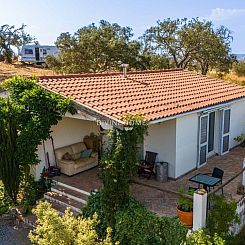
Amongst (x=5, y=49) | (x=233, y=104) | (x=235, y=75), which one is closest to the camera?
(x=233, y=104)

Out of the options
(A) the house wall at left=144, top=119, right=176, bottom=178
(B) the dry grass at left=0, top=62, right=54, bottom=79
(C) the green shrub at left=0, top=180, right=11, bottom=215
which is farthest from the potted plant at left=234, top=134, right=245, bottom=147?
(B) the dry grass at left=0, top=62, right=54, bottom=79

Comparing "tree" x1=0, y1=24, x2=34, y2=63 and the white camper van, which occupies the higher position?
"tree" x1=0, y1=24, x2=34, y2=63

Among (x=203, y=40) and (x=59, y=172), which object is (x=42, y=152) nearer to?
(x=59, y=172)

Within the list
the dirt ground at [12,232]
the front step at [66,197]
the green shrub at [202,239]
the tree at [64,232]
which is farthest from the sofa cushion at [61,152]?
the green shrub at [202,239]

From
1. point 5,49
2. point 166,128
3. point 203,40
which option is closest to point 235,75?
point 203,40

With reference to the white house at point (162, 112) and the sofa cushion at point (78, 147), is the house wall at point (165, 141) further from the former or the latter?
the sofa cushion at point (78, 147)

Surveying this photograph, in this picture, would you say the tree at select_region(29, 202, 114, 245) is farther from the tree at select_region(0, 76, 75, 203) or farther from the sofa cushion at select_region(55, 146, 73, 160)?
the sofa cushion at select_region(55, 146, 73, 160)

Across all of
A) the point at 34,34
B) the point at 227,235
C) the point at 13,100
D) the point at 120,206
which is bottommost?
the point at 227,235
